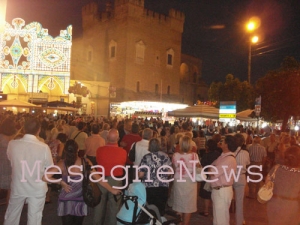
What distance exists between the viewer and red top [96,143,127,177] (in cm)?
596

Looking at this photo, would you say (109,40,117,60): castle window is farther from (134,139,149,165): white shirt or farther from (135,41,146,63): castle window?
(134,139,149,165): white shirt

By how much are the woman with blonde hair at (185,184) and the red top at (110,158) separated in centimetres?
88

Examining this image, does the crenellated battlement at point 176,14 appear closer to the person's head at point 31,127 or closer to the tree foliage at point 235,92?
the tree foliage at point 235,92

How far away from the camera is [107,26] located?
155 feet

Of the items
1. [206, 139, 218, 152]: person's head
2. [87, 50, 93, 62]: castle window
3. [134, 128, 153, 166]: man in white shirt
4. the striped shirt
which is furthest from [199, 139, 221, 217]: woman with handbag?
[87, 50, 93, 62]: castle window

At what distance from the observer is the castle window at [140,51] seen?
45.2 metres

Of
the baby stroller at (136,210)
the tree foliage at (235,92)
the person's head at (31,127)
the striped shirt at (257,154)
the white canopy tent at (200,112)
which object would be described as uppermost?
the tree foliage at (235,92)

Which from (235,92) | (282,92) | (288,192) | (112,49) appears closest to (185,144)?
(288,192)

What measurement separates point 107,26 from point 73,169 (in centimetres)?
4377

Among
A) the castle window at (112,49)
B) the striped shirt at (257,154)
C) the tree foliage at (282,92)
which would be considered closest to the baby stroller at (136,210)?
the striped shirt at (257,154)

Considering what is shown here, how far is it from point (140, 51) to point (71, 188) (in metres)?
41.6

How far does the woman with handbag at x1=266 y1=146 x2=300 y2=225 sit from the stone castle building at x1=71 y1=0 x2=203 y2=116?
3723 centimetres

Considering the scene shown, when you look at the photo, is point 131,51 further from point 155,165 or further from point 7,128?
point 155,165

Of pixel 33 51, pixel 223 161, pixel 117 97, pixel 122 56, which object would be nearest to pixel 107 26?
pixel 122 56
